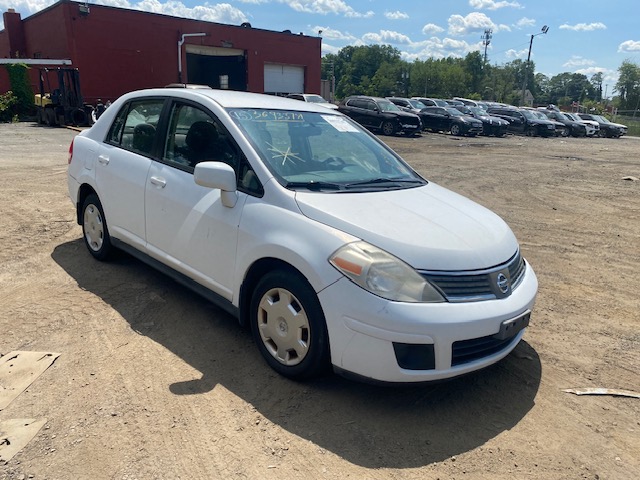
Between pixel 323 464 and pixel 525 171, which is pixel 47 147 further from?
pixel 323 464

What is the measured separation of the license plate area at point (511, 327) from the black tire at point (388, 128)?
77.0 ft

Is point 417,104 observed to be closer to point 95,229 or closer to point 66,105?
point 66,105

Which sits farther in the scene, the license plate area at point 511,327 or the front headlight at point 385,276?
the license plate area at point 511,327

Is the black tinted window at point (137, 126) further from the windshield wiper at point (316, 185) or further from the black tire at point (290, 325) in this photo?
the black tire at point (290, 325)

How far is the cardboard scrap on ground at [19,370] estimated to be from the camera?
3.06m

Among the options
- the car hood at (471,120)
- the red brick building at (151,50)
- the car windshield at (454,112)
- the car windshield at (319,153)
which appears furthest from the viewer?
the car windshield at (454,112)

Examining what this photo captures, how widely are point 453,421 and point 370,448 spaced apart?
1.84ft

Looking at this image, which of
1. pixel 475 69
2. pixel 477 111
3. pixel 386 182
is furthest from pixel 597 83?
pixel 386 182

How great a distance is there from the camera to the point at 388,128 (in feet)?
84.7

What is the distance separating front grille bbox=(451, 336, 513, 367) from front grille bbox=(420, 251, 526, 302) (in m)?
0.23

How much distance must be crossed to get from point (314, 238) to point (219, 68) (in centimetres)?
3680

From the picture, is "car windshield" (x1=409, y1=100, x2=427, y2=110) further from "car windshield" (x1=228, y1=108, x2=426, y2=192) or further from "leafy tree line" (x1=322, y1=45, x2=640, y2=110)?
"leafy tree line" (x1=322, y1=45, x2=640, y2=110)

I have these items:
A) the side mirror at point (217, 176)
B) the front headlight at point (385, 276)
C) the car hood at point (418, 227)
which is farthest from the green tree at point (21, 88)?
the front headlight at point (385, 276)

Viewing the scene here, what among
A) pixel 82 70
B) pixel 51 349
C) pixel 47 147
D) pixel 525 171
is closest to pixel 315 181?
pixel 51 349
